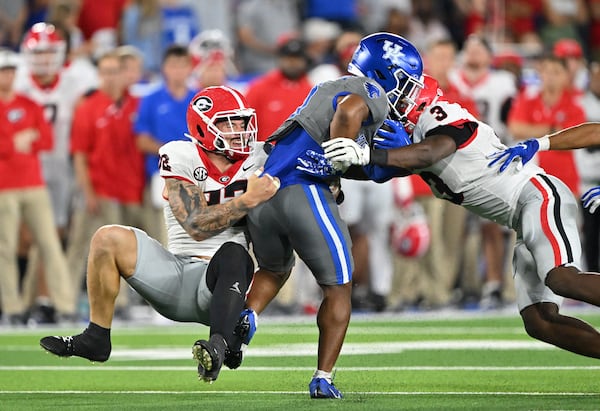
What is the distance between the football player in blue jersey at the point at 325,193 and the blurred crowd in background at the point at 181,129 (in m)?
4.55

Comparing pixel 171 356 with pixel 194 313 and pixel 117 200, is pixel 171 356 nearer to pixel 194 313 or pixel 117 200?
pixel 194 313

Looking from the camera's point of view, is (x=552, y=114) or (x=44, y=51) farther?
(x=552, y=114)

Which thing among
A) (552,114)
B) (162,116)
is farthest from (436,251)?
(162,116)

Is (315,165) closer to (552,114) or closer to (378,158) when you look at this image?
(378,158)

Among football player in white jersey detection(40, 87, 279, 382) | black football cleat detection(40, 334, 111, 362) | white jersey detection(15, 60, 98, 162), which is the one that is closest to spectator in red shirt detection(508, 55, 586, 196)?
white jersey detection(15, 60, 98, 162)

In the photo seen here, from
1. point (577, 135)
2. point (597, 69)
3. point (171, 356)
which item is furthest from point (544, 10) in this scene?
point (577, 135)

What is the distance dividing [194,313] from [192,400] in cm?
37

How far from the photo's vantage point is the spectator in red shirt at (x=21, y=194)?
1034cm

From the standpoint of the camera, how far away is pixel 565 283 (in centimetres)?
578

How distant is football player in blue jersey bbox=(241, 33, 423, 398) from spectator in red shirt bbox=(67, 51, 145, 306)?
4.82 meters

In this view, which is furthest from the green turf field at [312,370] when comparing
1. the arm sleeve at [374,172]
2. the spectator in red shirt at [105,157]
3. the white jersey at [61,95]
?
the white jersey at [61,95]

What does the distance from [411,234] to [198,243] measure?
5.18 metres

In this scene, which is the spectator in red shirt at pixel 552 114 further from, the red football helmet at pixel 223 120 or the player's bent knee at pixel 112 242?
the player's bent knee at pixel 112 242

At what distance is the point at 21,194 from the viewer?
34.1 feet
